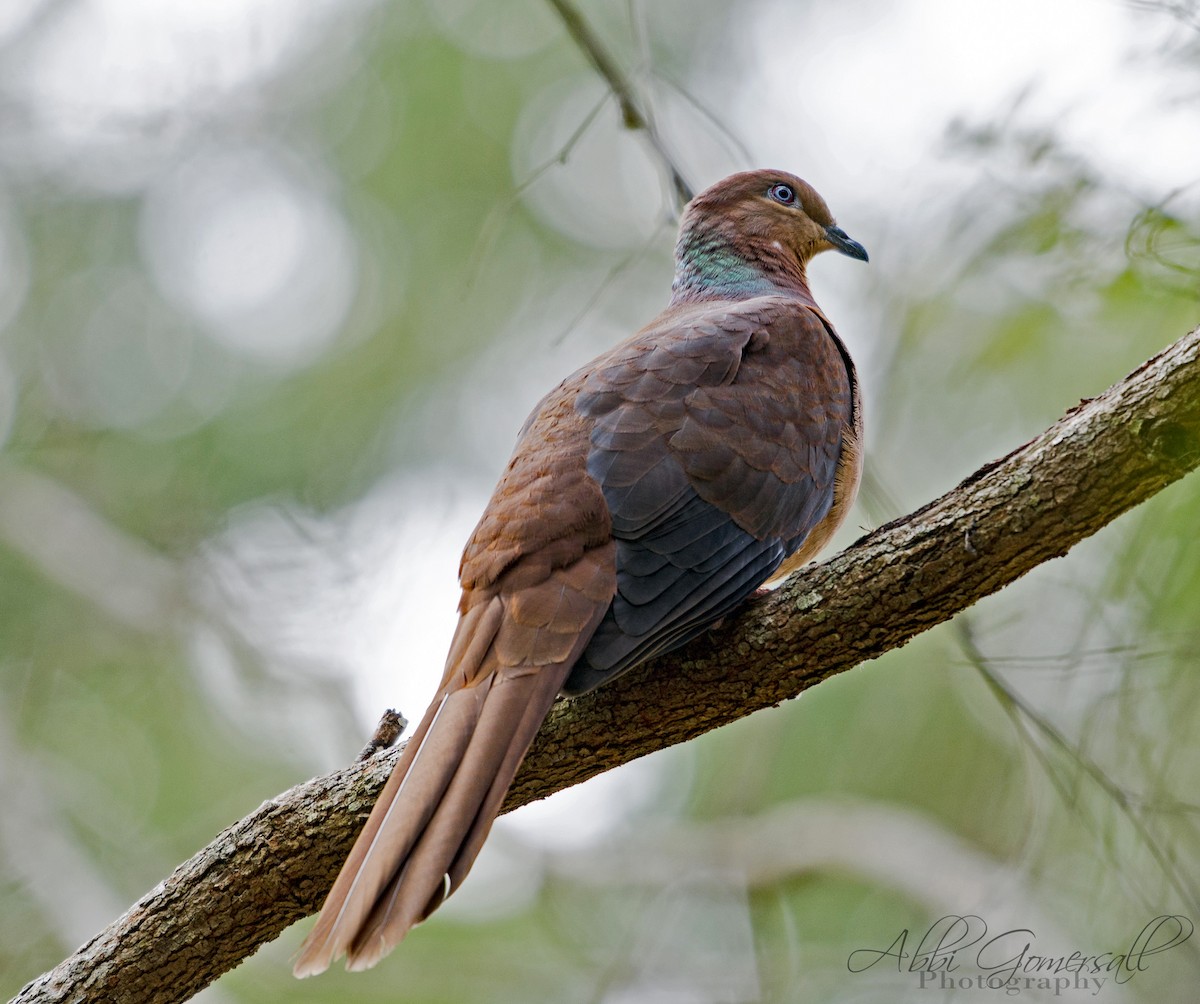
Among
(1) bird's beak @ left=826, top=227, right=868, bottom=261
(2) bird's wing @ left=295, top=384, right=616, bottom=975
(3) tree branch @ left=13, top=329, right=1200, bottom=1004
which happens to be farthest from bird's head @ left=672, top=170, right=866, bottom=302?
(3) tree branch @ left=13, top=329, right=1200, bottom=1004

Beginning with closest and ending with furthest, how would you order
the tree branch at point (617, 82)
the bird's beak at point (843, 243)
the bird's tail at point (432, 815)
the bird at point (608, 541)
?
the bird's tail at point (432, 815) → the bird at point (608, 541) → the tree branch at point (617, 82) → the bird's beak at point (843, 243)

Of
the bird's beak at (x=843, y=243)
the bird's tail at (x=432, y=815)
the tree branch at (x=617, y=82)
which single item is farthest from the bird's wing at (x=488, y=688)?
the bird's beak at (x=843, y=243)

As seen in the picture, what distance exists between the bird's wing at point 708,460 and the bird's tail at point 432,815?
0.50 feet

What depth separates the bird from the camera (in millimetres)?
2186

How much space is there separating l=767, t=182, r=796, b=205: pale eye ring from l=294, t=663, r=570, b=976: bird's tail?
231 cm

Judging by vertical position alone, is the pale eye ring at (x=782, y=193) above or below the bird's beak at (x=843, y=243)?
above

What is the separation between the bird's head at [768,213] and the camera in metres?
4.08

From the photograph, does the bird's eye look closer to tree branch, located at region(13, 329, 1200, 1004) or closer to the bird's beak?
the bird's beak

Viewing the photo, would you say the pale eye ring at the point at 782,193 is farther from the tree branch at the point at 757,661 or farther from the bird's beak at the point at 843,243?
the tree branch at the point at 757,661

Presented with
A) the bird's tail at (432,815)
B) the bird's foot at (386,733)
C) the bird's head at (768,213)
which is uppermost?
the bird's head at (768,213)

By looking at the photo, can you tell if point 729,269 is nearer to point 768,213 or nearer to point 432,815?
point 768,213

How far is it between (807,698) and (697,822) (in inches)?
29.7
